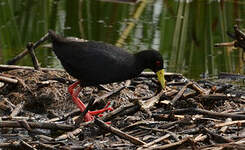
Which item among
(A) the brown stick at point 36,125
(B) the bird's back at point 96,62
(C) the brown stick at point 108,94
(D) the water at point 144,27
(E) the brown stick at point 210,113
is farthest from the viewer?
(D) the water at point 144,27

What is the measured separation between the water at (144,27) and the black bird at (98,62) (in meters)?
2.47

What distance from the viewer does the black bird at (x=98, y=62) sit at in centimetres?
668

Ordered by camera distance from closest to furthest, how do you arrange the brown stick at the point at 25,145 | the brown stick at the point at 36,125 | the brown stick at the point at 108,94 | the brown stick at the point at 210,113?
1. the brown stick at the point at 25,145
2. the brown stick at the point at 36,125
3. the brown stick at the point at 210,113
4. the brown stick at the point at 108,94

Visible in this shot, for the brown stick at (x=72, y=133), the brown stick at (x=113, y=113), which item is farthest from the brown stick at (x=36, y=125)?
the brown stick at (x=113, y=113)

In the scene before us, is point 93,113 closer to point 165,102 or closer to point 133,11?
point 165,102

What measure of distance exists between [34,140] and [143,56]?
180 centimetres

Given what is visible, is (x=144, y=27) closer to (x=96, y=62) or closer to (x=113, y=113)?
(x=96, y=62)

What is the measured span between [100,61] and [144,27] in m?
5.61

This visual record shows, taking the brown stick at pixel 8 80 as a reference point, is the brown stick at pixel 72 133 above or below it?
below

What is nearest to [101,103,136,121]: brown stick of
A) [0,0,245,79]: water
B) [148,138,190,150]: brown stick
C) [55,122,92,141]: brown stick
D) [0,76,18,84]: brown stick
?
[55,122,92,141]: brown stick

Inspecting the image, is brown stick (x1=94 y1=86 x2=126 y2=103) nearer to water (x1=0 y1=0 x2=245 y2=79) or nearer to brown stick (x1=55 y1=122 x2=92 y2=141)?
brown stick (x1=55 y1=122 x2=92 y2=141)

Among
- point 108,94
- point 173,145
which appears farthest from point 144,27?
point 173,145

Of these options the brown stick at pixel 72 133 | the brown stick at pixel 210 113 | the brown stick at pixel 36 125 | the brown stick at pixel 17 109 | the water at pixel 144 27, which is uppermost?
the water at pixel 144 27

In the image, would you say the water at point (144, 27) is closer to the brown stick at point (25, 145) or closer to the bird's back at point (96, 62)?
the bird's back at point (96, 62)
